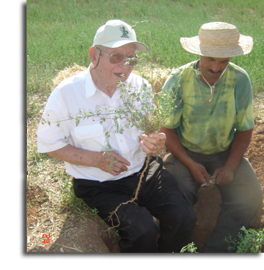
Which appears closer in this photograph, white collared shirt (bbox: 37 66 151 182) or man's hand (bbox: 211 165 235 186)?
white collared shirt (bbox: 37 66 151 182)

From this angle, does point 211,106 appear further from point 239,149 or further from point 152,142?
point 152,142

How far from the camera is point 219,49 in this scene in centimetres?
249

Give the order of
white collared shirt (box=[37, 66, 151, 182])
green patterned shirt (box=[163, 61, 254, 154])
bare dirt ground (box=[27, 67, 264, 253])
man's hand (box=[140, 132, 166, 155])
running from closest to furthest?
man's hand (box=[140, 132, 166, 155])
white collared shirt (box=[37, 66, 151, 182])
bare dirt ground (box=[27, 67, 264, 253])
green patterned shirt (box=[163, 61, 254, 154])

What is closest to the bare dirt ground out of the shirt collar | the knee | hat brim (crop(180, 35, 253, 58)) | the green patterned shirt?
the knee

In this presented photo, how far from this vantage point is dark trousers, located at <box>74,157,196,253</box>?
7.68 feet

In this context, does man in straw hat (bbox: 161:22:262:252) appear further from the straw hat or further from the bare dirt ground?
the bare dirt ground

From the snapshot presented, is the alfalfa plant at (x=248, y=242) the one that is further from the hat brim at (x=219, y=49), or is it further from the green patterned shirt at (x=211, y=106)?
the hat brim at (x=219, y=49)

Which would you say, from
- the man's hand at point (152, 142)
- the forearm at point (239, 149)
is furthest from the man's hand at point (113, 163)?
the forearm at point (239, 149)

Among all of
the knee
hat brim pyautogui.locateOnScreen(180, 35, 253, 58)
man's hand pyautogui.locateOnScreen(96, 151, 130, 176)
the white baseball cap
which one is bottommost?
the knee

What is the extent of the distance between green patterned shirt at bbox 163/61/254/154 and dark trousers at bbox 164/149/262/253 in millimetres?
219

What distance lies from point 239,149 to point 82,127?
1.30m

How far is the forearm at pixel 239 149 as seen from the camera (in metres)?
2.84

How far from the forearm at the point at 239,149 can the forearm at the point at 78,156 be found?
1122mm

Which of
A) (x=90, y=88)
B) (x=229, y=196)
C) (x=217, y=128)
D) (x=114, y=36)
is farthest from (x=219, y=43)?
(x=229, y=196)
